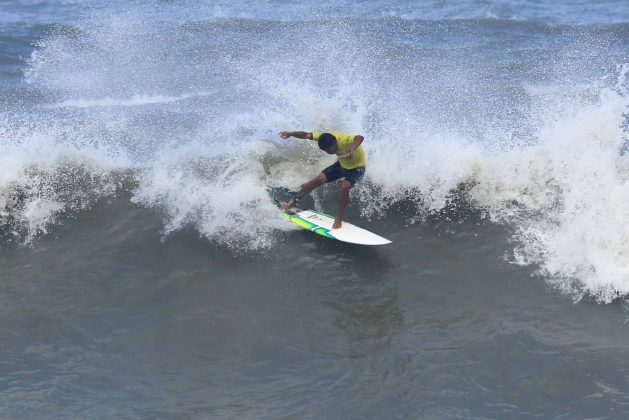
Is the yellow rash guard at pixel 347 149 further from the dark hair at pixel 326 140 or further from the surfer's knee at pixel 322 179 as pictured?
the surfer's knee at pixel 322 179

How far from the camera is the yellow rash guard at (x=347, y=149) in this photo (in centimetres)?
959

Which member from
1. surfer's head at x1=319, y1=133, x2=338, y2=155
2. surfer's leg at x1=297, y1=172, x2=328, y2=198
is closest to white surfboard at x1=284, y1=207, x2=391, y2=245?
surfer's leg at x1=297, y1=172, x2=328, y2=198

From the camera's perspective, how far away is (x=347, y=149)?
959cm

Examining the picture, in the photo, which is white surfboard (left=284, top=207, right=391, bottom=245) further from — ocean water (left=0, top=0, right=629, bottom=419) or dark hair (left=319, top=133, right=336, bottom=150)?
dark hair (left=319, top=133, right=336, bottom=150)

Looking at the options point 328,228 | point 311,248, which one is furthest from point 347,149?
point 311,248

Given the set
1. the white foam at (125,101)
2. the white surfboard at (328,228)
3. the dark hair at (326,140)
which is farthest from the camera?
the white foam at (125,101)

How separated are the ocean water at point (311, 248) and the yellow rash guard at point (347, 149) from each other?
100cm

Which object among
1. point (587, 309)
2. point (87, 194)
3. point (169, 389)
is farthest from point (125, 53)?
point (587, 309)

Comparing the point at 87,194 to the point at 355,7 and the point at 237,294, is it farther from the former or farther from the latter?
the point at 355,7

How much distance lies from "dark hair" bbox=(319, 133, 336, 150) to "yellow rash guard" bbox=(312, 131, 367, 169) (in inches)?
6.9

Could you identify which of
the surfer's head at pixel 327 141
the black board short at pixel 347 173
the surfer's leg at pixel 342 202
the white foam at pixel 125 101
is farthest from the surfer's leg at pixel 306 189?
the white foam at pixel 125 101

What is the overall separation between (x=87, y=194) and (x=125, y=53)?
28.9 feet

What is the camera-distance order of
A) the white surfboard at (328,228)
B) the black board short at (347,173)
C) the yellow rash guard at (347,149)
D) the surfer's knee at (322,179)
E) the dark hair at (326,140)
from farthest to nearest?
the surfer's knee at (322,179) < the black board short at (347,173) < the yellow rash guard at (347,149) < the dark hair at (326,140) < the white surfboard at (328,228)

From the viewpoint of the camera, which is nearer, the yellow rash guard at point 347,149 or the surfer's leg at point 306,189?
the yellow rash guard at point 347,149
